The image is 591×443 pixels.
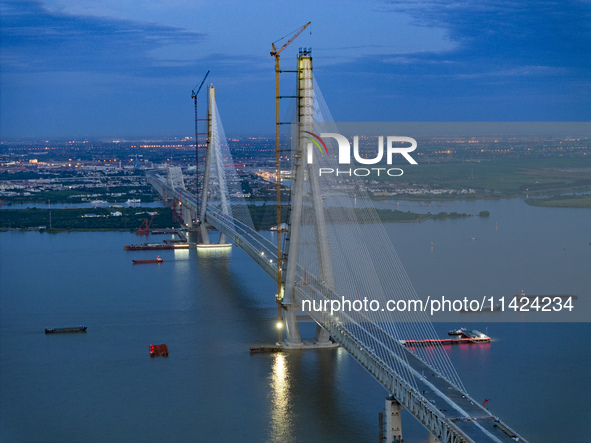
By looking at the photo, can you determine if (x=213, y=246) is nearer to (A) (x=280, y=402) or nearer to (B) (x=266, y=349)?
(B) (x=266, y=349)

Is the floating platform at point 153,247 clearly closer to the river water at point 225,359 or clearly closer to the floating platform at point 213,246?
the floating platform at point 213,246

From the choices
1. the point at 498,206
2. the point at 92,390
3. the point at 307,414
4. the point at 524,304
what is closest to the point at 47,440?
the point at 92,390

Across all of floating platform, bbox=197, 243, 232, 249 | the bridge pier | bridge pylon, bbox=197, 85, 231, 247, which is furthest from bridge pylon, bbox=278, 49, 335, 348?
bridge pylon, bbox=197, 85, 231, 247

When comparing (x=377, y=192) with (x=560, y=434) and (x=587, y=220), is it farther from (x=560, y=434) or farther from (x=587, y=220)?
(x=560, y=434)

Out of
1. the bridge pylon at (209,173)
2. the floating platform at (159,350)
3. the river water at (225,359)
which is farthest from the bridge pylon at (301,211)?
the bridge pylon at (209,173)

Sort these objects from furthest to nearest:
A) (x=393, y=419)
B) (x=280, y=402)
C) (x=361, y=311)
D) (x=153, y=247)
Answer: (x=153, y=247) → (x=361, y=311) → (x=280, y=402) → (x=393, y=419)

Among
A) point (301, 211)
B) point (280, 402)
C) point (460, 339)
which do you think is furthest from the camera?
point (460, 339)

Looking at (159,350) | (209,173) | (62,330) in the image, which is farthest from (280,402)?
(209,173)
